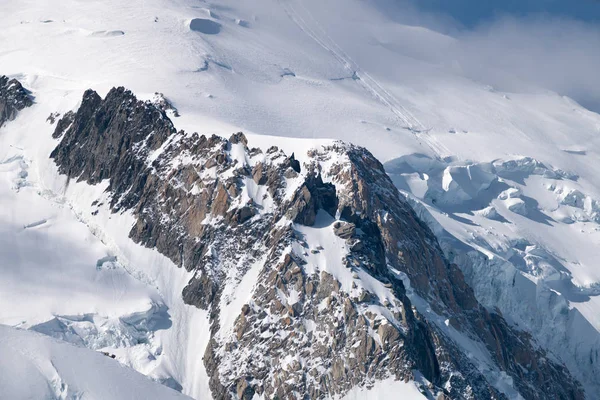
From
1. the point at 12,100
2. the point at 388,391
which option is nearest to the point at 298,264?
the point at 388,391

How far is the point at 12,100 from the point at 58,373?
9098 centimetres

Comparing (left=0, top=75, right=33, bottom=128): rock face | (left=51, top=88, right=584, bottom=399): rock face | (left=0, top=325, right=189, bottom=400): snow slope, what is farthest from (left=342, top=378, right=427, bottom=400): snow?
(left=0, top=75, right=33, bottom=128): rock face

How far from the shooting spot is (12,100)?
18312cm

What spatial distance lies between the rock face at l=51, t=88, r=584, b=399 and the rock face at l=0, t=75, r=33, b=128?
37.8ft

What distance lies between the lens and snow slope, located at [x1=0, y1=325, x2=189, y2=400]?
100 m

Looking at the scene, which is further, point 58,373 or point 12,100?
point 12,100

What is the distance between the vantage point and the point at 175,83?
197750mm

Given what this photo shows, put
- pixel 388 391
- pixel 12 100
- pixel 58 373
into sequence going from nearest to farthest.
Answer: pixel 58 373 → pixel 388 391 → pixel 12 100

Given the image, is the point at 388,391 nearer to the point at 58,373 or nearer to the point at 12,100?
the point at 58,373

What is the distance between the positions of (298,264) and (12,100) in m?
71.2

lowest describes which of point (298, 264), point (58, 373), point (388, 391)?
point (388, 391)

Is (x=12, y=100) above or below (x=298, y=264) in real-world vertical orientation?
below

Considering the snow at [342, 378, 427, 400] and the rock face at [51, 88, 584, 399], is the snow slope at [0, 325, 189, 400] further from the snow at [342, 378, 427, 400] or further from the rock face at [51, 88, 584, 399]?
the snow at [342, 378, 427, 400]

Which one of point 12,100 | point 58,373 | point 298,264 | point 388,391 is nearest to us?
point 58,373
